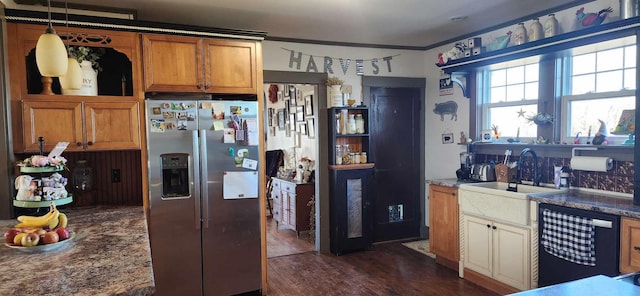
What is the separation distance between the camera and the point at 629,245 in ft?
7.75

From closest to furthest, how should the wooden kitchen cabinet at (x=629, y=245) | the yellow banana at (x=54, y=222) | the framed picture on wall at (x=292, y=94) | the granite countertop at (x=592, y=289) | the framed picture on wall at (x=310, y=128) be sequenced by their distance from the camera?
the granite countertop at (x=592, y=289)
the yellow banana at (x=54, y=222)
the wooden kitchen cabinet at (x=629, y=245)
the framed picture on wall at (x=310, y=128)
the framed picture on wall at (x=292, y=94)

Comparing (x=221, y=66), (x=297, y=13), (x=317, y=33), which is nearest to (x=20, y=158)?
(x=221, y=66)

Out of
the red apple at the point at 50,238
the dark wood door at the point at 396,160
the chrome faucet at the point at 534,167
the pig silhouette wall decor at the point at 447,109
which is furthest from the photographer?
the dark wood door at the point at 396,160

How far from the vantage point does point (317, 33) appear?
413 centimetres

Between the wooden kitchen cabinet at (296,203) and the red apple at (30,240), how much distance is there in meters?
3.30

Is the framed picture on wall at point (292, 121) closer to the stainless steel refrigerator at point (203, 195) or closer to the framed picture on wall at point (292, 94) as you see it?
the framed picture on wall at point (292, 94)

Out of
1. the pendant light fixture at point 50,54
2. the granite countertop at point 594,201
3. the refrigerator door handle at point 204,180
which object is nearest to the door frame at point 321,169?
the refrigerator door handle at point 204,180

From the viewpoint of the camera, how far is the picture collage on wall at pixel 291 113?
5.26 metres

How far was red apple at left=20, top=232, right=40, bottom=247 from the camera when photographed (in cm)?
182

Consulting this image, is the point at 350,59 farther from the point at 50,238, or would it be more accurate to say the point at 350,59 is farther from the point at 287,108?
the point at 50,238

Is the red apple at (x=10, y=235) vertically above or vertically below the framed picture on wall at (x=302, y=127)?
below

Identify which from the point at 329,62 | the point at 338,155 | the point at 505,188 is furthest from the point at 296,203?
the point at 505,188

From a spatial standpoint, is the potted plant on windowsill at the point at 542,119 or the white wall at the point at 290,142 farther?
the white wall at the point at 290,142

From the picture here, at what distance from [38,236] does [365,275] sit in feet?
8.92
